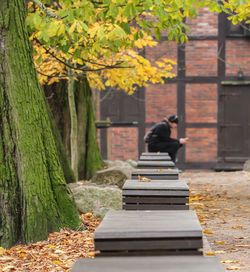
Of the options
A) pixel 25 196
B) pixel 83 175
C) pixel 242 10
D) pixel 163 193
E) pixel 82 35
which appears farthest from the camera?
pixel 83 175

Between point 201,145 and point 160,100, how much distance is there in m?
1.89

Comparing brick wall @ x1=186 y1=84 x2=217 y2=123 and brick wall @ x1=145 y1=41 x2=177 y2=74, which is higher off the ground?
brick wall @ x1=145 y1=41 x2=177 y2=74

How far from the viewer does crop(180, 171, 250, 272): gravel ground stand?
17.8 feet

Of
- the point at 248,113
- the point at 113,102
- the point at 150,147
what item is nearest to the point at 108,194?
the point at 150,147

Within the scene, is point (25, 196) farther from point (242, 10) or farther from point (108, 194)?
point (242, 10)

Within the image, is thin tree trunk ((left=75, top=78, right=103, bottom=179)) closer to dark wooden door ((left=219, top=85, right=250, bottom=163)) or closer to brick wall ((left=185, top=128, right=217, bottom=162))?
brick wall ((left=185, top=128, right=217, bottom=162))

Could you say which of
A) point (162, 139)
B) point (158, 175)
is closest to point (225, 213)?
point (158, 175)

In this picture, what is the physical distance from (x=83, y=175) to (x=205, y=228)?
6.11 m

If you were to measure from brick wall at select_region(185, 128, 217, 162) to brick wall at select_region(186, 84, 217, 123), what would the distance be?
340mm

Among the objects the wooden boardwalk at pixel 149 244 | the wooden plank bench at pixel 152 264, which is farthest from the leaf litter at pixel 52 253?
the wooden plank bench at pixel 152 264

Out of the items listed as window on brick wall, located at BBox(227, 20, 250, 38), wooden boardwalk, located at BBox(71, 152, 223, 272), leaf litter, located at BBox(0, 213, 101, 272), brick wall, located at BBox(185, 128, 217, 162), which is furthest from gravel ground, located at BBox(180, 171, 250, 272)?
window on brick wall, located at BBox(227, 20, 250, 38)

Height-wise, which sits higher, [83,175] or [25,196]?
[25,196]

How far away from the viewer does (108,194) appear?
307 inches

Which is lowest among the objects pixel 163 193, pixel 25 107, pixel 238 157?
pixel 238 157
